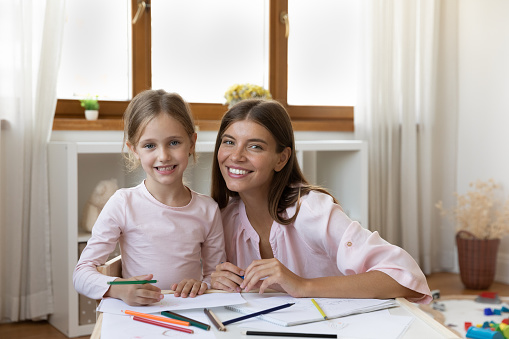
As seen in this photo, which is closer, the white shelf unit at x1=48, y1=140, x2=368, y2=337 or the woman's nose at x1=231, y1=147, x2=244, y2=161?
the woman's nose at x1=231, y1=147, x2=244, y2=161

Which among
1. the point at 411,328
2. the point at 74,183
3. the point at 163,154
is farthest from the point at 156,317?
the point at 74,183

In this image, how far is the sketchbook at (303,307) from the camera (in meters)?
1.07

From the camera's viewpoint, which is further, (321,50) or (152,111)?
(321,50)

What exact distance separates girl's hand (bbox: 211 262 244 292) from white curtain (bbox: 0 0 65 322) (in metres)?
1.70

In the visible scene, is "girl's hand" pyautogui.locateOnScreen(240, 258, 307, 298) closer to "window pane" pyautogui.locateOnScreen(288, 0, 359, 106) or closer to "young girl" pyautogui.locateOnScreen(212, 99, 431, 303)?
"young girl" pyautogui.locateOnScreen(212, 99, 431, 303)

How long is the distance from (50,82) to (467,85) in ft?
8.64

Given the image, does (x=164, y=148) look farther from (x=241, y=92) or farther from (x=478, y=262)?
(x=478, y=262)

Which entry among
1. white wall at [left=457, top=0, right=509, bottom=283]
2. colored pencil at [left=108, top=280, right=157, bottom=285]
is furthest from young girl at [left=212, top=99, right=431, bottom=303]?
white wall at [left=457, top=0, right=509, bottom=283]

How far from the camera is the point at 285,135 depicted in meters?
1.67

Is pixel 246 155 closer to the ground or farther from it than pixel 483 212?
farther from it

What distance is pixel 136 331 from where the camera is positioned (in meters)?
1.00

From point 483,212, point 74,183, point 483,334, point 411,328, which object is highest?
point 74,183

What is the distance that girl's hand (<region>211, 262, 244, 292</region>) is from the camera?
4.29ft

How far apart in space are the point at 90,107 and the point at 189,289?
201 centimetres
